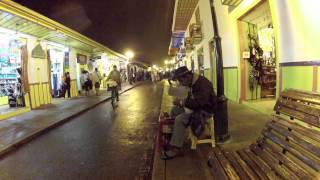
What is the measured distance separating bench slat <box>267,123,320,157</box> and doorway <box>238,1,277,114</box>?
722 cm

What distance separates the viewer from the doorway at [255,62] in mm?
10961

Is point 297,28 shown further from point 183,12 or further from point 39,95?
point 183,12

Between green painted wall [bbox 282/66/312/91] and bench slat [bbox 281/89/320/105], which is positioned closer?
bench slat [bbox 281/89/320/105]

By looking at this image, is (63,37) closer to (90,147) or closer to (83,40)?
(83,40)

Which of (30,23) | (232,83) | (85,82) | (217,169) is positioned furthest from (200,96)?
(85,82)

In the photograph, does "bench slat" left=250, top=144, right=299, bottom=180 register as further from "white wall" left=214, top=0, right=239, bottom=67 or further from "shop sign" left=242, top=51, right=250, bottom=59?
"white wall" left=214, top=0, right=239, bottom=67

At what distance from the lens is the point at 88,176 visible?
4742 millimetres

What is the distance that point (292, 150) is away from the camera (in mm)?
2820

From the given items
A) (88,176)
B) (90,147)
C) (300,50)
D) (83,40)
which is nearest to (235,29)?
(300,50)

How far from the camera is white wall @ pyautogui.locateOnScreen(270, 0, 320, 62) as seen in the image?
5.20 metres

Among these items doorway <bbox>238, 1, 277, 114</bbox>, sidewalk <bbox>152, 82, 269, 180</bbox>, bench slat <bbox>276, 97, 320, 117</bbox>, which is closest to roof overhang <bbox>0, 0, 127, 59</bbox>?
sidewalk <bbox>152, 82, 269, 180</bbox>

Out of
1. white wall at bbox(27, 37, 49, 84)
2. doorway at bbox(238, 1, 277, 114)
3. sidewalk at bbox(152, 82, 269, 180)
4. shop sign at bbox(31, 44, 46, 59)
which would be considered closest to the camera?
sidewalk at bbox(152, 82, 269, 180)

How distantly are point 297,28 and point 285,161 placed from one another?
3.89 metres

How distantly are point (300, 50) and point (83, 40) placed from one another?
1458 centimetres
